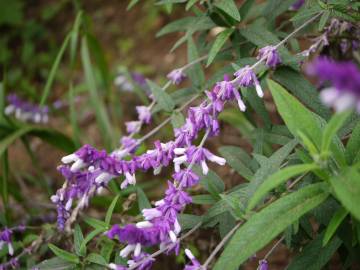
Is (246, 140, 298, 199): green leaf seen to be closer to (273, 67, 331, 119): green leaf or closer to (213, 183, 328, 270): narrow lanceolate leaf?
(213, 183, 328, 270): narrow lanceolate leaf

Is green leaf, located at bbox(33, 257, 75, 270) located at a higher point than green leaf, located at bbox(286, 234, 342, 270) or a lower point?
higher

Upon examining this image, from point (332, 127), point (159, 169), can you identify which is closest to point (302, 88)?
point (159, 169)

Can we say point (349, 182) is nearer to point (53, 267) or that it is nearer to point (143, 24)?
point (53, 267)

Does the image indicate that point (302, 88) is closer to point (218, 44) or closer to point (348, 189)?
point (218, 44)

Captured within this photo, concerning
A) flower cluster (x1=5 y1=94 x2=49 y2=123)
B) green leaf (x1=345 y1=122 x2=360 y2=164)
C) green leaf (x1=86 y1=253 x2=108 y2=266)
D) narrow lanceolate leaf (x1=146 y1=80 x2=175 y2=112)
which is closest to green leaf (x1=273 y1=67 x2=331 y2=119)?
green leaf (x1=345 y1=122 x2=360 y2=164)

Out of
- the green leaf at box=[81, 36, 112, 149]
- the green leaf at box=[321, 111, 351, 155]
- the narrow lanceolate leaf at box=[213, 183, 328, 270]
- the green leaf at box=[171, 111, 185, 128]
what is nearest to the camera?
the green leaf at box=[321, 111, 351, 155]

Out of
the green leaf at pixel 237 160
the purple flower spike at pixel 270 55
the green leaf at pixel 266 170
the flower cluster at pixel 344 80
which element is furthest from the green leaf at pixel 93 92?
the flower cluster at pixel 344 80
